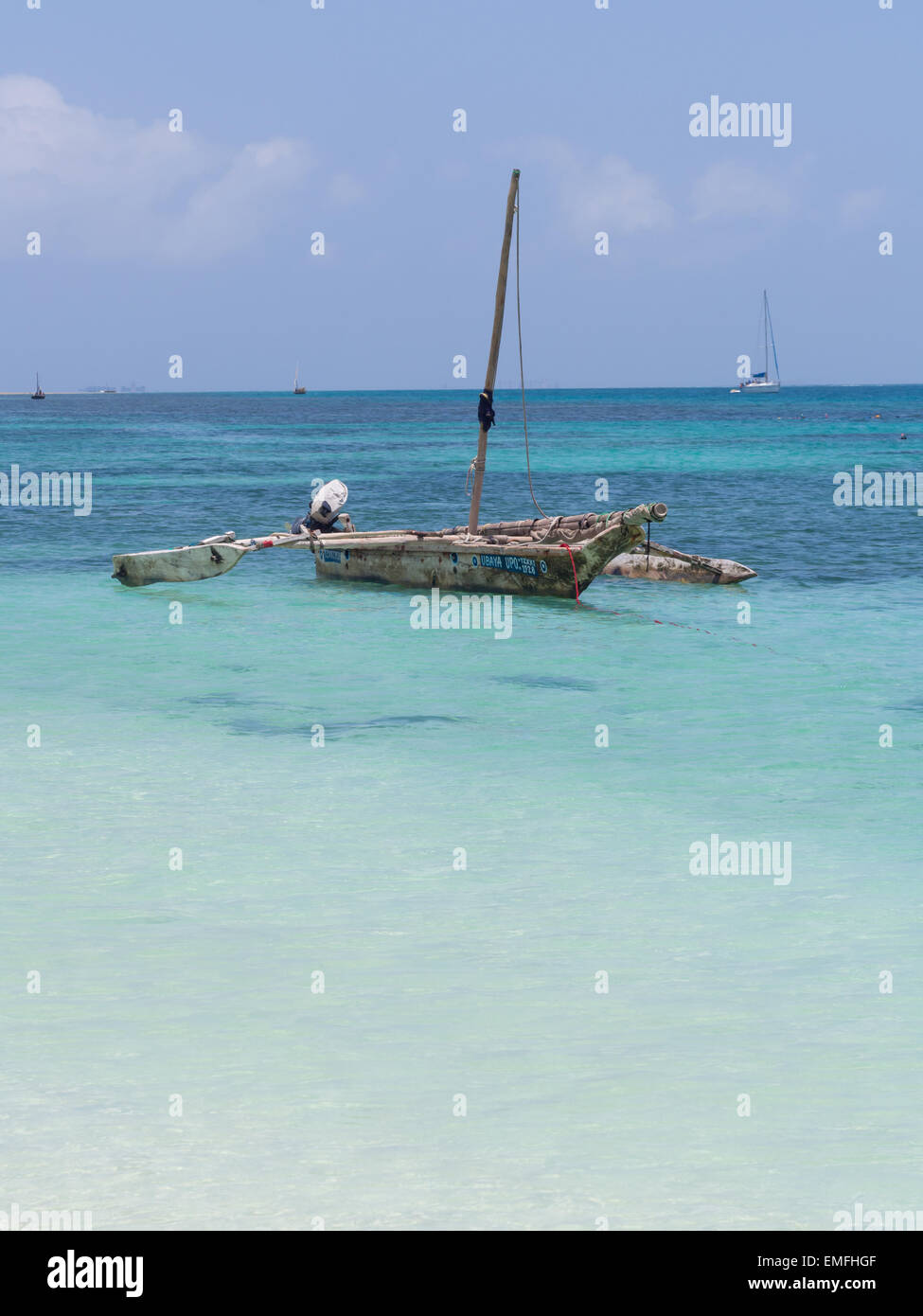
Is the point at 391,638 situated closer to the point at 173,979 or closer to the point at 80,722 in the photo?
the point at 80,722

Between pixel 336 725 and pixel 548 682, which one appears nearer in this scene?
pixel 336 725

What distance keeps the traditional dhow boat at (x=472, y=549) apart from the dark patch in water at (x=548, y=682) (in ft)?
11.6

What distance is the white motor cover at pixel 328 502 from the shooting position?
77.6ft

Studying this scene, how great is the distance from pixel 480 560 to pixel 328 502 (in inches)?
140

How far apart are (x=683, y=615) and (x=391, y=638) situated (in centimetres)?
485

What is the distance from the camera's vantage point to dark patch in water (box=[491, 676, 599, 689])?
16.3 meters

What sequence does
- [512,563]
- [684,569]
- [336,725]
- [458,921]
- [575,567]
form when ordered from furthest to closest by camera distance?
[684,569] < [512,563] < [575,567] < [336,725] < [458,921]

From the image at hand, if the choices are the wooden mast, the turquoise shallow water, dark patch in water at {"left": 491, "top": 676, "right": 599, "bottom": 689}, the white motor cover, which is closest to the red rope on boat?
the turquoise shallow water

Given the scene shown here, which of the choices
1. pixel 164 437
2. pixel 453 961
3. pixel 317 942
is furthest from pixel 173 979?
pixel 164 437

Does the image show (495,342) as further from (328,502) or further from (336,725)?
(336,725)

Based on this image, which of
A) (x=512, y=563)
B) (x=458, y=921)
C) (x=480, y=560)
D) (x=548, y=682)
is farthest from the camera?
(x=480, y=560)

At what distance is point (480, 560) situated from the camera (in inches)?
848

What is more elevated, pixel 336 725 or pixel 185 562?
pixel 185 562

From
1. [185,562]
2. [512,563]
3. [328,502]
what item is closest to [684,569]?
[512,563]
